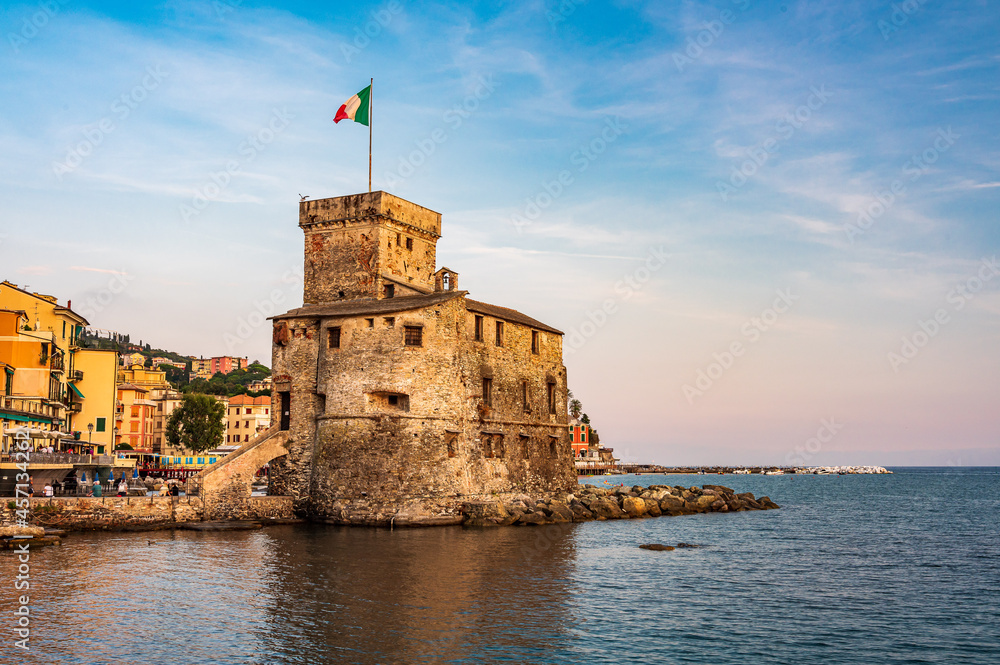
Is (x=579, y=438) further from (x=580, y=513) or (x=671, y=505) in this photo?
(x=580, y=513)

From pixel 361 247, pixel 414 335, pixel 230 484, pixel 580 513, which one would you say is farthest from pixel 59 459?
pixel 580 513

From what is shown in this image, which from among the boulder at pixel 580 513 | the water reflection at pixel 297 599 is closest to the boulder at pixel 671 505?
the boulder at pixel 580 513

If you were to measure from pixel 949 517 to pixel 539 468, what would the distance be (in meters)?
32.2

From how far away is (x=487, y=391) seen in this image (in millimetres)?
46844

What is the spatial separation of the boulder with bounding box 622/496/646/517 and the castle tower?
1825 centimetres

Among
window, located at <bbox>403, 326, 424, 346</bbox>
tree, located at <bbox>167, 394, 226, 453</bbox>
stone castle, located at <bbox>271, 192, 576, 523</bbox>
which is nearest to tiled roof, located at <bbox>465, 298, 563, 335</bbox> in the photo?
stone castle, located at <bbox>271, 192, 576, 523</bbox>

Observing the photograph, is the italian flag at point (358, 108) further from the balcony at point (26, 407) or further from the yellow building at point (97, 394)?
the yellow building at point (97, 394)

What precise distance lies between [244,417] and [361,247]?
74.7 m

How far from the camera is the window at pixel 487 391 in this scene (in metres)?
46.7

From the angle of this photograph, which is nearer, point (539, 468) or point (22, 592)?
point (22, 592)

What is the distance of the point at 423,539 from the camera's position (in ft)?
118

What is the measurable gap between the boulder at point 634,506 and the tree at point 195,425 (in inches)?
2158

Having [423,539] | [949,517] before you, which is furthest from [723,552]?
[949,517]

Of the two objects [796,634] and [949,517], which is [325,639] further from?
[949,517]
